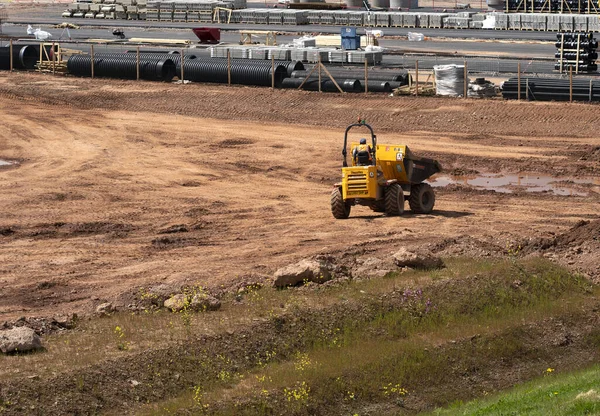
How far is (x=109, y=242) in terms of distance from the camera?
89.9ft

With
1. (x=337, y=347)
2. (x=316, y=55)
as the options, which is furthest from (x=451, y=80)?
(x=337, y=347)

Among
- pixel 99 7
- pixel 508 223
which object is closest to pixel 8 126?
pixel 508 223

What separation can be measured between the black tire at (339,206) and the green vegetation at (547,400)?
31.7 ft

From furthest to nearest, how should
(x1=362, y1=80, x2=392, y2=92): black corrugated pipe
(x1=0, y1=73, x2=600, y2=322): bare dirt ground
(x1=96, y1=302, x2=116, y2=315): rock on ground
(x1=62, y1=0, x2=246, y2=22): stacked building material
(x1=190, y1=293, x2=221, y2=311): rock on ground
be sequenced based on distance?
1. (x1=62, y1=0, x2=246, y2=22): stacked building material
2. (x1=362, y1=80, x2=392, y2=92): black corrugated pipe
3. (x1=0, y1=73, x2=600, y2=322): bare dirt ground
4. (x1=96, y1=302, x2=116, y2=315): rock on ground
5. (x1=190, y1=293, x2=221, y2=311): rock on ground

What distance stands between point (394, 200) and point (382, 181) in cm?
79

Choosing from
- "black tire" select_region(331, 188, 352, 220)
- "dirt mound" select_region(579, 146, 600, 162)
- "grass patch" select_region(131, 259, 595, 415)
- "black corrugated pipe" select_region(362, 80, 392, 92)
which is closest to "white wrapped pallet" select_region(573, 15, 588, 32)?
"black corrugated pipe" select_region(362, 80, 392, 92)

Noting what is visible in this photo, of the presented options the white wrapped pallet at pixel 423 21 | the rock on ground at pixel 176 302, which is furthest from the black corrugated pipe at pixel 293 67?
the white wrapped pallet at pixel 423 21

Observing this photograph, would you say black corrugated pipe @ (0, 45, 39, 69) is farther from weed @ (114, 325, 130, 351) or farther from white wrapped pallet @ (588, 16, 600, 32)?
weed @ (114, 325, 130, 351)

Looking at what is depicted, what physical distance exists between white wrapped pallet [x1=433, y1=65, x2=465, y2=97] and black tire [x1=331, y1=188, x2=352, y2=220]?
70.5 feet

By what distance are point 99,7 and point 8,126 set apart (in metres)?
57.9

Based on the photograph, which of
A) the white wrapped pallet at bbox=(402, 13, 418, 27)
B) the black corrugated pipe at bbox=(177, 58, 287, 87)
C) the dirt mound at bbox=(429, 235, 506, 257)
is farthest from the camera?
the white wrapped pallet at bbox=(402, 13, 418, 27)

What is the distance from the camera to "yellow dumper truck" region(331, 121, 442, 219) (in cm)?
2711

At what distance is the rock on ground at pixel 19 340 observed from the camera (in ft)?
58.9

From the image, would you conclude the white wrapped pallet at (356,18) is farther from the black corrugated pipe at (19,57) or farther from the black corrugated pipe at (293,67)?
the black corrugated pipe at (293,67)
